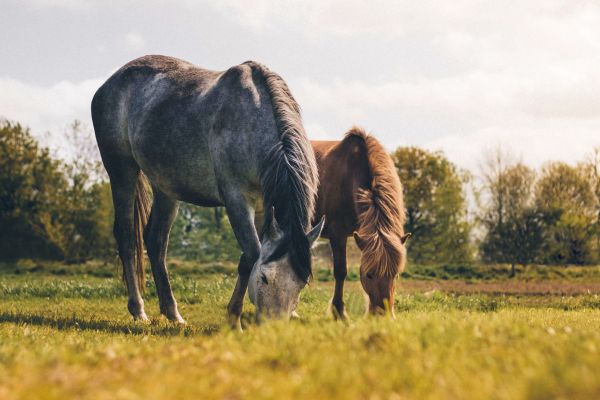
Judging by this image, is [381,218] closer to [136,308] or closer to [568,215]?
[136,308]

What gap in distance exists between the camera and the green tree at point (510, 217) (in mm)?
33938

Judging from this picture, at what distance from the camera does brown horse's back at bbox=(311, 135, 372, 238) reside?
363 inches

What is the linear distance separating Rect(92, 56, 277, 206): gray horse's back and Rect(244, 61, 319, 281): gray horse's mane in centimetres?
29

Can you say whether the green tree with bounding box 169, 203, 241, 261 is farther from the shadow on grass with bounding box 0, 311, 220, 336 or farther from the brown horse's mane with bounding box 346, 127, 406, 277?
the brown horse's mane with bounding box 346, 127, 406, 277

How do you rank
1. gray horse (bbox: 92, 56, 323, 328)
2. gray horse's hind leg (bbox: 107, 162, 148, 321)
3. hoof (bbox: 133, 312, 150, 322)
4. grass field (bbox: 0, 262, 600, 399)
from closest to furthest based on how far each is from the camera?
grass field (bbox: 0, 262, 600, 399), gray horse (bbox: 92, 56, 323, 328), hoof (bbox: 133, 312, 150, 322), gray horse's hind leg (bbox: 107, 162, 148, 321)

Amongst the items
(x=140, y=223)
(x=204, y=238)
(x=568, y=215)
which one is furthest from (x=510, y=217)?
(x=140, y=223)

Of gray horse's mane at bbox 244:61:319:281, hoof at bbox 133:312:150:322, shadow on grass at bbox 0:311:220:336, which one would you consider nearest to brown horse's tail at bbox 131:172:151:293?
hoof at bbox 133:312:150:322

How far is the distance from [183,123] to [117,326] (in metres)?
2.82

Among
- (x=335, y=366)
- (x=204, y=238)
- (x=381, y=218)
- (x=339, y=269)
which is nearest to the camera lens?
(x=335, y=366)

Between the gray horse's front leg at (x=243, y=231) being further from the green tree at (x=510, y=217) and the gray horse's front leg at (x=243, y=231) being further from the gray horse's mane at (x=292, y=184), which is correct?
the green tree at (x=510, y=217)

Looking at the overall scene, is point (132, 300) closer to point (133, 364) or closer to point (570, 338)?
point (133, 364)

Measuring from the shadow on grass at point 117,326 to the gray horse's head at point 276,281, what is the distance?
1278mm

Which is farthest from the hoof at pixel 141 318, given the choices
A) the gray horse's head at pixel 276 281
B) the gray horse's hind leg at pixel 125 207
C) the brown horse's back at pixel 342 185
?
the gray horse's head at pixel 276 281

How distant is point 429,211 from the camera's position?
37.7 m
